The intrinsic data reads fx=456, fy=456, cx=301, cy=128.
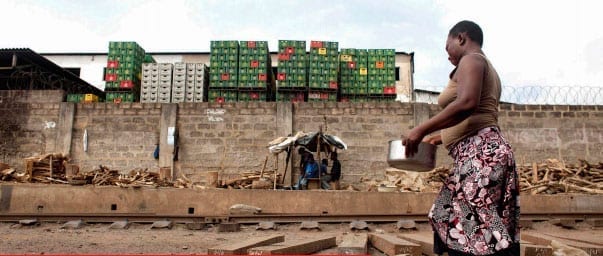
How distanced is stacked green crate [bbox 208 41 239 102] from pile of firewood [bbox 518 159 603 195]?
37.7 feet

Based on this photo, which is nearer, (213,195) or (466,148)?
(466,148)

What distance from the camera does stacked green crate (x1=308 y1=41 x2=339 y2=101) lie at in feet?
62.7

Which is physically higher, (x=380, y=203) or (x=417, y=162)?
(x=417, y=162)

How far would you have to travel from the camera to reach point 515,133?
14.8 meters

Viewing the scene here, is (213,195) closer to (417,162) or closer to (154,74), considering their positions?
(417,162)

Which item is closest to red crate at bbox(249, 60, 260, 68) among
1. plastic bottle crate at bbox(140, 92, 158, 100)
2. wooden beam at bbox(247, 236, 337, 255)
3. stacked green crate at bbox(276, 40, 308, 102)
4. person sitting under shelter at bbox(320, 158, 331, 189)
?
stacked green crate at bbox(276, 40, 308, 102)

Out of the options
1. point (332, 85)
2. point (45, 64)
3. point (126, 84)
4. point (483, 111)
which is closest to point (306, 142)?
point (332, 85)

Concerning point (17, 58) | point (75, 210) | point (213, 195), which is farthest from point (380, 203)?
point (17, 58)

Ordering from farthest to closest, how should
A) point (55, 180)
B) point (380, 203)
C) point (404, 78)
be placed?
point (404, 78), point (55, 180), point (380, 203)

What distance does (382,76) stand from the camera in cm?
2023

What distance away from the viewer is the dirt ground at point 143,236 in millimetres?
5772

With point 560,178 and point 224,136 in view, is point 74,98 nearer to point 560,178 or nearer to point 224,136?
point 224,136

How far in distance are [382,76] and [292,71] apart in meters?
4.10

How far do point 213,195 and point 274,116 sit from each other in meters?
5.77
